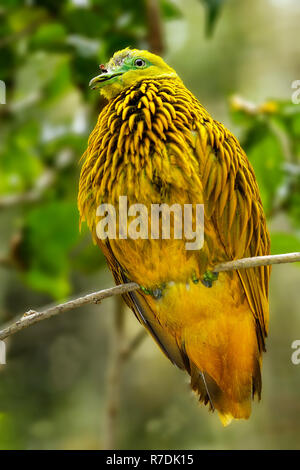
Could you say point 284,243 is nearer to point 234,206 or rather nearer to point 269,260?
point 234,206

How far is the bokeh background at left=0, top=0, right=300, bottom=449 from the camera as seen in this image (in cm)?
169

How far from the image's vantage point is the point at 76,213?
1732 mm

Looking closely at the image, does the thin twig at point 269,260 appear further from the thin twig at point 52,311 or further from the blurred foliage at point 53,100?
the blurred foliage at point 53,100

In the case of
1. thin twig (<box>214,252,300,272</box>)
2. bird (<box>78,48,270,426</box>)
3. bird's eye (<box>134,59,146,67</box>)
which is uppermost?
bird's eye (<box>134,59,146,67</box>)

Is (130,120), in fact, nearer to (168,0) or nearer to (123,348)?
(123,348)

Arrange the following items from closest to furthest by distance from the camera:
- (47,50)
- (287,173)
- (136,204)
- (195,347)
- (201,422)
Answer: (136,204) < (195,347) < (287,173) < (47,50) < (201,422)

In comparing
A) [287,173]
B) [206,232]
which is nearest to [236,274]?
[206,232]

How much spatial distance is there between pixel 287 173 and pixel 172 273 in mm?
655

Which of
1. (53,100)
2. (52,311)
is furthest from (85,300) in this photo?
(53,100)

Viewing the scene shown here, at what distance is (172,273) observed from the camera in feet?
3.53

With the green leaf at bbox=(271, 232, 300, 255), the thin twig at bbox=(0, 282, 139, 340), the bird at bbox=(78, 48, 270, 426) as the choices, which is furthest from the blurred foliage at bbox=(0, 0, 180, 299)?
the thin twig at bbox=(0, 282, 139, 340)

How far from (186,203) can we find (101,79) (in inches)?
8.6

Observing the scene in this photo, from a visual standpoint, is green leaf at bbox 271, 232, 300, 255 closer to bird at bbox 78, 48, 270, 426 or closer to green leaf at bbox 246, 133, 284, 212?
green leaf at bbox 246, 133, 284, 212

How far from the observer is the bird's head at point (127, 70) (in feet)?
3.37
